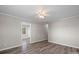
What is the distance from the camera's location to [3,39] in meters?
3.72

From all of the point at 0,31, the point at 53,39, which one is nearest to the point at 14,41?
the point at 0,31

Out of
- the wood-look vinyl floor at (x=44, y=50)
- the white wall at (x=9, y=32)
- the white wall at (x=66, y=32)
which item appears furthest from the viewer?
the white wall at (x=66, y=32)

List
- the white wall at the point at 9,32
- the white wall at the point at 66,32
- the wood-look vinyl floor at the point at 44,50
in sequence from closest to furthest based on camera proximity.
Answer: the wood-look vinyl floor at the point at 44,50 → the white wall at the point at 9,32 → the white wall at the point at 66,32

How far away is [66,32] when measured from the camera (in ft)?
16.1

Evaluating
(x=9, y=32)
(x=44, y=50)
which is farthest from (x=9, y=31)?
(x=44, y=50)

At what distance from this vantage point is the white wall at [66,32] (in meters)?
4.25

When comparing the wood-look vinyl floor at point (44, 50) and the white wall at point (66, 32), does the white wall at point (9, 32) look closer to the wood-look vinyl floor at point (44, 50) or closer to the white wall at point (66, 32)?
the wood-look vinyl floor at point (44, 50)

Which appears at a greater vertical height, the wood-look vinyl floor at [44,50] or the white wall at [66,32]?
the white wall at [66,32]

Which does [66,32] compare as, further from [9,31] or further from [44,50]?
[9,31]

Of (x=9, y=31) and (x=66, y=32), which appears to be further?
(x=66, y=32)

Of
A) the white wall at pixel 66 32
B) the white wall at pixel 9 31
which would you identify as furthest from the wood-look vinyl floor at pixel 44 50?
the white wall at pixel 66 32

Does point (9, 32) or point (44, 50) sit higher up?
point (9, 32)
